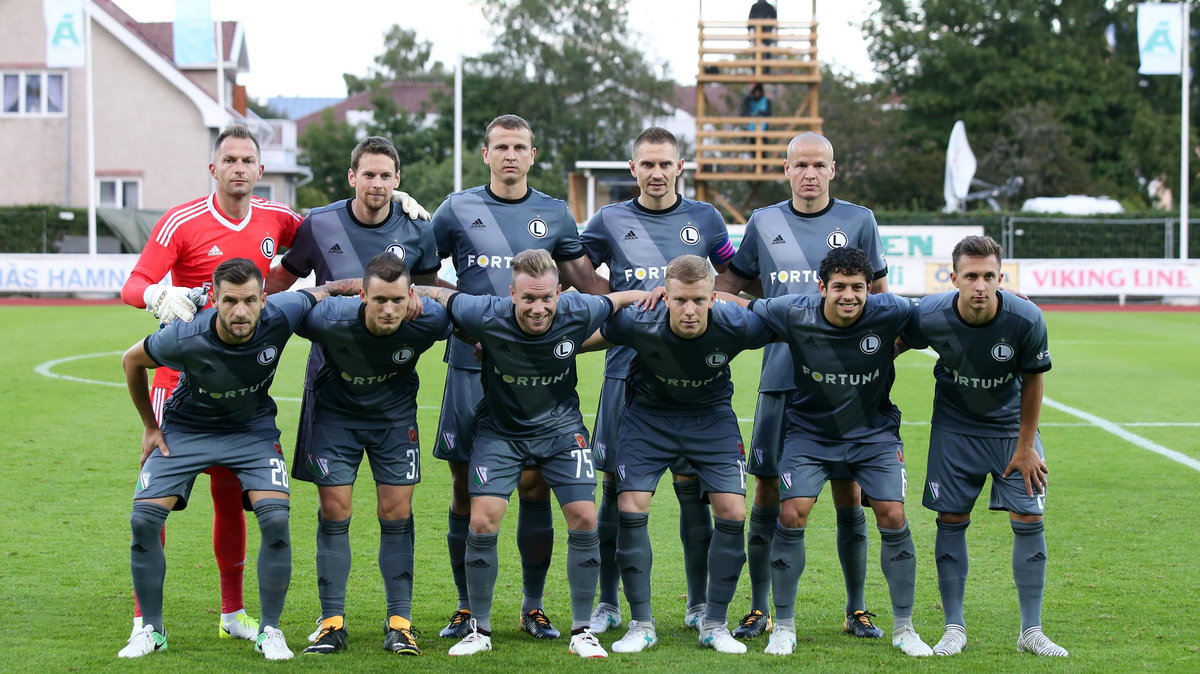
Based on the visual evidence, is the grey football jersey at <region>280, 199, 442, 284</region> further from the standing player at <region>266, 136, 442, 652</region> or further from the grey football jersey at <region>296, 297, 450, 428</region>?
the grey football jersey at <region>296, 297, 450, 428</region>

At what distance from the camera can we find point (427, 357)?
17.9 metres

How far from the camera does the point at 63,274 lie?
2705 centimetres

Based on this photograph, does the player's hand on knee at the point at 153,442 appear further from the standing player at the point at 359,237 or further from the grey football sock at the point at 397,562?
the grey football sock at the point at 397,562

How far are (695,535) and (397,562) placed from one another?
135 cm

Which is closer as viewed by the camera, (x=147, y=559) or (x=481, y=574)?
(x=147, y=559)

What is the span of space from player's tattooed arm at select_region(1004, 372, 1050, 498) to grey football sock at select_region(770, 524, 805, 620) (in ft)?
3.12

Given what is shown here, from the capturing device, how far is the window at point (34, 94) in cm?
3778

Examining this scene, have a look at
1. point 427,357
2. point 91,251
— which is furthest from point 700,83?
point 427,357

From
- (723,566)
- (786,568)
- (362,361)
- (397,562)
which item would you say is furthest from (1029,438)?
(362,361)

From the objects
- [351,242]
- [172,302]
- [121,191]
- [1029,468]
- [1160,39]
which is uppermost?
[1160,39]

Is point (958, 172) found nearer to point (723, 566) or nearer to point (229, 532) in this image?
point (723, 566)

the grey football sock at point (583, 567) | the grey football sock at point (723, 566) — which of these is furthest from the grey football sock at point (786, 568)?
the grey football sock at point (583, 567)

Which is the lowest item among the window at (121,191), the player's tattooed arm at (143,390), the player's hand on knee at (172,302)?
the player's tattooed arm at (143,390)

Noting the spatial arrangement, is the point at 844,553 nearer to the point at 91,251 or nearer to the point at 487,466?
the point at 487,466
